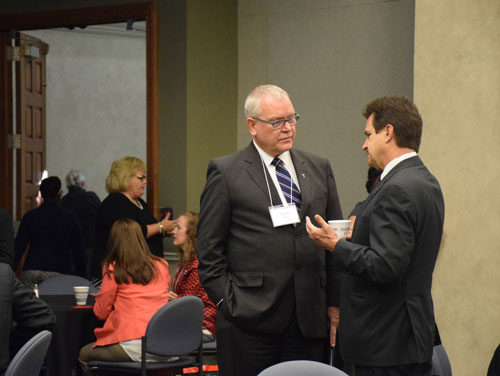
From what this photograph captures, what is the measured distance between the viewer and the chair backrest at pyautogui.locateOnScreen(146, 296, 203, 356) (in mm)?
3988

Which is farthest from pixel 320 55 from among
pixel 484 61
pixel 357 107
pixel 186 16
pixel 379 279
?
pixel 379 279

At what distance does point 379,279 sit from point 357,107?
159 inches

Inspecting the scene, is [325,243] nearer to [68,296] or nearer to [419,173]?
[419,173]

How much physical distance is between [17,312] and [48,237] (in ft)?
9.83

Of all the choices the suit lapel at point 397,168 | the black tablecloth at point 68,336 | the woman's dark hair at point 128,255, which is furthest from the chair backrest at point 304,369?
the black tablecloth at point 68,336

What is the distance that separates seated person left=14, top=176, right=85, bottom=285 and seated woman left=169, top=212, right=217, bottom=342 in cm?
174

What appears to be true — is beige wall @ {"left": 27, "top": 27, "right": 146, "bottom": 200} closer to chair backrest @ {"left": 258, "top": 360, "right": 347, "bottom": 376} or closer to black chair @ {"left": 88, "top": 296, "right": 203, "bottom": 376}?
black chair @ {"left": 88, "top": 296, "right": 203, "bottom": 376}

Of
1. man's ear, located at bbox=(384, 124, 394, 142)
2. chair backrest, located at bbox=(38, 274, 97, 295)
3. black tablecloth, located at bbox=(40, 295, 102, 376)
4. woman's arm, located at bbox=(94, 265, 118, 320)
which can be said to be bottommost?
black tablecloth, located at bbox=(40, 295, 102, 376)

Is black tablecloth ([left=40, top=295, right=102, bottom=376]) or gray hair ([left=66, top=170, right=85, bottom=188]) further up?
gray hair ([left=66, top=170, right=85, bottom=188])

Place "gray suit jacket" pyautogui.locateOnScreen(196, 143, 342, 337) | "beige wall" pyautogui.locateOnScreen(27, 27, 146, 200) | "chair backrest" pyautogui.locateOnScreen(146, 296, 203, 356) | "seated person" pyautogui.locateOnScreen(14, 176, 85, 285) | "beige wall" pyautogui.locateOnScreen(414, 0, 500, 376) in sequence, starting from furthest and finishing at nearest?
"beige wall" pyautogui.locateOnScreen(27, 27, 146, 200), "seated person" pyautogui.locateOnScreen(14, 176, 85, 285), "beige wall" pyautogui.locateOnScreen(414, 0, 500, 376), "chair backrest" pyautogui.locateOnScreen(146, 296, 203, 356), "gray suit jacket" pyautogui.locateOnScreen(196, 143, 342, 337)

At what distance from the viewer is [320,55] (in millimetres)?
6320

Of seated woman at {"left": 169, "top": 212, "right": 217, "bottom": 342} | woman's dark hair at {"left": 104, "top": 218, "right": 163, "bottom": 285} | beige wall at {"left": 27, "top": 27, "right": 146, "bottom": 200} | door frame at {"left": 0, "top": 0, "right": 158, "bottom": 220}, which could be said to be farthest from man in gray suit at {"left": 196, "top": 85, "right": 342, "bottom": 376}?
beige wall at {"left": 27, "top": 27, "right": 146, "bottom": 200}

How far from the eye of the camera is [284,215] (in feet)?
8.60

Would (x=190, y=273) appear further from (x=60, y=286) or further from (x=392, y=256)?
(x=392, y=256)
